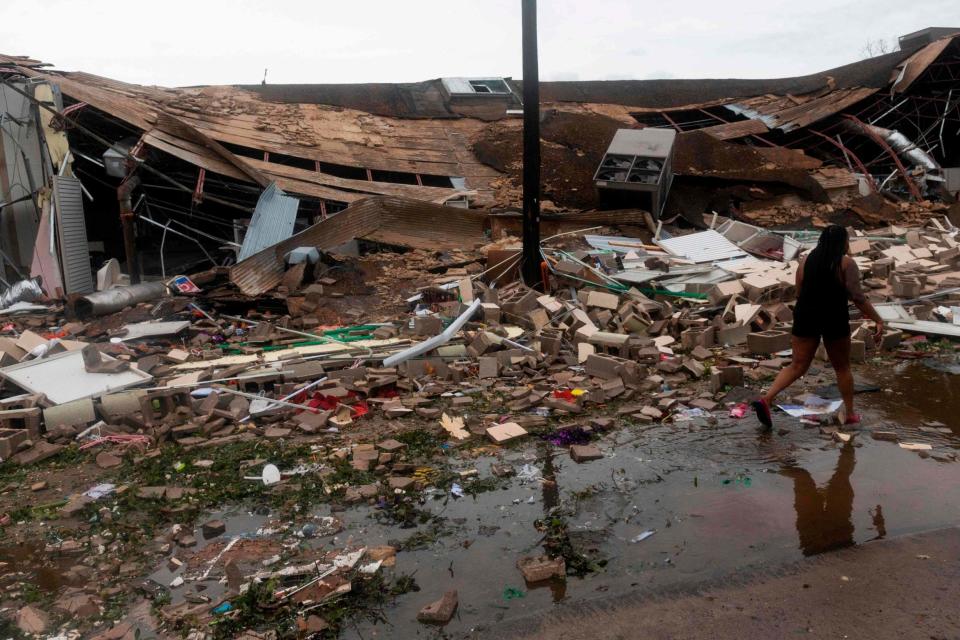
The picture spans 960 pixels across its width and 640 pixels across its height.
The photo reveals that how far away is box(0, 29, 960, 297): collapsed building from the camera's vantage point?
11.0 m

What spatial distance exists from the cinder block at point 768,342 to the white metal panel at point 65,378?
18.9 ft

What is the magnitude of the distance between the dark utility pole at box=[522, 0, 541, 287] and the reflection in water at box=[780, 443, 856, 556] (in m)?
5.16

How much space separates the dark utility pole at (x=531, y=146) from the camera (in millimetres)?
8648

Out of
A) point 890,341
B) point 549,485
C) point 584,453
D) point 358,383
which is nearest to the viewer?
point 549,485

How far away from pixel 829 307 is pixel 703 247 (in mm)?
5899

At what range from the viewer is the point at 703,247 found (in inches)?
426

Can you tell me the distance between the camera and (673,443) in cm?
514

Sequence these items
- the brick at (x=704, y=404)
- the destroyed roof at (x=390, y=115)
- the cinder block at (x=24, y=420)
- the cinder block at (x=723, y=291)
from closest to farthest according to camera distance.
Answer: the cinder block at (x=24, y=420) → the brick at (x=704, y=404) → the cinder block at (x=723, y=291) → the destroyed roof at (x=390, y=115)

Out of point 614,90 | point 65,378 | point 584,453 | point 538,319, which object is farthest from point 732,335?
point 614,90

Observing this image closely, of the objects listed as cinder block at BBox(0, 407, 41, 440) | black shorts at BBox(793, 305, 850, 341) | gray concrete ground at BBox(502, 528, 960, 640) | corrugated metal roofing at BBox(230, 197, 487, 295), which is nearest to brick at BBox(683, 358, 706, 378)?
black shorts at BBox(793, 305, 850, 341)

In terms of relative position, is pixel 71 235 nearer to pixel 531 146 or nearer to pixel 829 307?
pixel 531 146

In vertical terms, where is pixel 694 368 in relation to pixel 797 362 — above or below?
below

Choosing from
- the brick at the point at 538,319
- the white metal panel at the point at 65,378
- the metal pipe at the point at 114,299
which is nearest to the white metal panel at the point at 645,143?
the brick at the point at 538,319

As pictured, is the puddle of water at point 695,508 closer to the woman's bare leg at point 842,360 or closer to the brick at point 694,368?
the woman's bare leg at point 842,360
